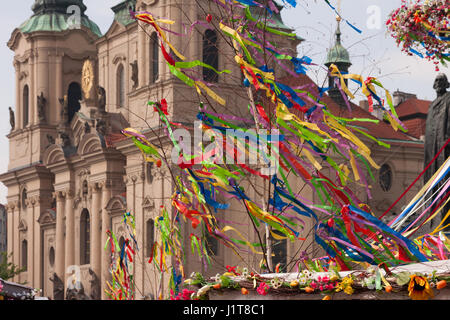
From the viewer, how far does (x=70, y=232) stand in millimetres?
52688

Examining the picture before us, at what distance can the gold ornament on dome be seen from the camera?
54.0 meters

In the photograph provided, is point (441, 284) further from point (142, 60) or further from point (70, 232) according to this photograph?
point (70, 232)

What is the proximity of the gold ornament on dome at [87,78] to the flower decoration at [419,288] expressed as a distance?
163ft

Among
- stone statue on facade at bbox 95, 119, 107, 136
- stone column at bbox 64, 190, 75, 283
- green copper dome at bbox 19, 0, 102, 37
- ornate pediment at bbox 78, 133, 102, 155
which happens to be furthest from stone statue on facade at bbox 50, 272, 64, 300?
green copper dome at bbox 19, 0, 102, 37

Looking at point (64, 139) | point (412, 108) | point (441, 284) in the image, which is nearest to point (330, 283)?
point (441, 284)

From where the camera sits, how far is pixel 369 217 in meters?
5.63

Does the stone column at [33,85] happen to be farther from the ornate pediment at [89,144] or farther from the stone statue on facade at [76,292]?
the stone statue on facade at [76,292]

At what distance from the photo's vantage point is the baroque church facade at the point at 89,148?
43.9 meters

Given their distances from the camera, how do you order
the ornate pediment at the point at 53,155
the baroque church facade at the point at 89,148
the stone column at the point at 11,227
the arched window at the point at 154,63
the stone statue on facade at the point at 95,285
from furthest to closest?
the stone column at the point at 11,227 < the ornate pediment at the point at 53,155 < the stone statue on facade at the point at 95,285 < the arched window at the point at 154,63 < the baroque church facade at the point at 89,148

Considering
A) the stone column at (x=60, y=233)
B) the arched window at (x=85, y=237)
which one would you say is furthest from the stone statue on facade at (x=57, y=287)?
the arched window at (x=85, y=237)

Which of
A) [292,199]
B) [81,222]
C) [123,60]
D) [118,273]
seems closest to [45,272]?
[81,222]

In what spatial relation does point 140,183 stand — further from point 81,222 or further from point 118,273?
point 118,273

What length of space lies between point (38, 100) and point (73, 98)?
81.8 inches

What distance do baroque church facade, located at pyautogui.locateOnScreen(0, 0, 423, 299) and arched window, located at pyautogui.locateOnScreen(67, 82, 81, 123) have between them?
0.06m
